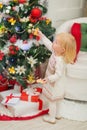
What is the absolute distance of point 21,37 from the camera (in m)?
2.49

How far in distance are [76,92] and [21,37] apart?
76 centimetres

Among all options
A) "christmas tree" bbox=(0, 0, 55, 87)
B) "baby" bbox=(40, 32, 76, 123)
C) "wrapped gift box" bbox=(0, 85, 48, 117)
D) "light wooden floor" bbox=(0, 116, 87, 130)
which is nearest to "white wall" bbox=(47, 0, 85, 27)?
"christmas tree" bbox=(0, 0, 55, 87)

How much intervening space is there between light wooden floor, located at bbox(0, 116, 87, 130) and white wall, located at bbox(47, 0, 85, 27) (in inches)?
55.5

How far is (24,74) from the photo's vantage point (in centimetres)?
255

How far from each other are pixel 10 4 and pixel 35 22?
29 cm

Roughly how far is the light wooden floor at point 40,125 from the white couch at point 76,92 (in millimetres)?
86

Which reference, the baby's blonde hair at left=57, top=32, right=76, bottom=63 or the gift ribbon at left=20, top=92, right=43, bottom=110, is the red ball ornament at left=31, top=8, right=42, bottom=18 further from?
the gift ribbon at left=20, top=92, right=43, bottom=110

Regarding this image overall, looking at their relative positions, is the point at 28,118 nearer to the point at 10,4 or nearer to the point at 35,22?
the point at 35,22

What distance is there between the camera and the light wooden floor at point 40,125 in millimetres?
2307

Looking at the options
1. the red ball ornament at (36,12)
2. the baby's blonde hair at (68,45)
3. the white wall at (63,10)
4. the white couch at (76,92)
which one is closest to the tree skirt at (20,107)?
the white couch at (76,92)

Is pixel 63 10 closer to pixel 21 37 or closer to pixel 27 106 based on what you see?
pixel 21 37

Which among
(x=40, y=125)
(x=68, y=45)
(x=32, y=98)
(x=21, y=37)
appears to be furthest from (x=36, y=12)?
(x=40, y=125)

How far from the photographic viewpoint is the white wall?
3249mm

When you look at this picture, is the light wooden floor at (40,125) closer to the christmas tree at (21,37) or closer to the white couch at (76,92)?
the white couch at (76,92)
